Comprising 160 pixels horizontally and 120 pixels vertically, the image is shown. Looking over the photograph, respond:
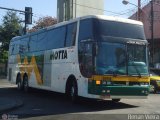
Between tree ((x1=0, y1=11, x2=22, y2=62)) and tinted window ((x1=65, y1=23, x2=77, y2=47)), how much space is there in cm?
4314

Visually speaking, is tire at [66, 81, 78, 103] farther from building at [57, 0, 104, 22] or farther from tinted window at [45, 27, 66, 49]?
building at [57, 0, 104, 22]

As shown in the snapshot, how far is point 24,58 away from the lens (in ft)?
86.6

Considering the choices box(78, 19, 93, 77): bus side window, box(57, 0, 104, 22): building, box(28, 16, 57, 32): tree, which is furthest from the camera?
box(28, 16, 57, 32): tree

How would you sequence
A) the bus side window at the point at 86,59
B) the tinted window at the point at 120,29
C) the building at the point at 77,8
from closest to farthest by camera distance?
the bus side window at the point at 86,59, the tinted window at the point at 120,29, the building at the point at 77,8

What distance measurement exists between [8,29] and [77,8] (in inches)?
692

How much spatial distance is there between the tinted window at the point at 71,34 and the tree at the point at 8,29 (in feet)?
142

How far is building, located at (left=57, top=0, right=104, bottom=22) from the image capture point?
47844 millimetres

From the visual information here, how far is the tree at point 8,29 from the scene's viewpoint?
6222 cm

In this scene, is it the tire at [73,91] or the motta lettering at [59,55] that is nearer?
the tire at [73,91]

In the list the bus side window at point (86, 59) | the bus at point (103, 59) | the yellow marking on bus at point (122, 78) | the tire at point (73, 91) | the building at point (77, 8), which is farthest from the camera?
the building at point (77, 8)

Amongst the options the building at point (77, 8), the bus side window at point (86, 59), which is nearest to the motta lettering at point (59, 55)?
the bus side window at point (86, 59)

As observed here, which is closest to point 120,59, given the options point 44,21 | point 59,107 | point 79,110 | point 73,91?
point 79,110

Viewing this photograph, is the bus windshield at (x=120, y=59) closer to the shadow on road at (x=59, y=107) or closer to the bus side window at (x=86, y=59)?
the bus side window at (x=86, y=59)

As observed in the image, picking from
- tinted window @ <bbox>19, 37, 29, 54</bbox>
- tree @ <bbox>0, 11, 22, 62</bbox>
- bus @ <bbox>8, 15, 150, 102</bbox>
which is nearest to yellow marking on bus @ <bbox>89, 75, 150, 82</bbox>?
bus @ <bbox>8, 15, 150, 102</bbox>
